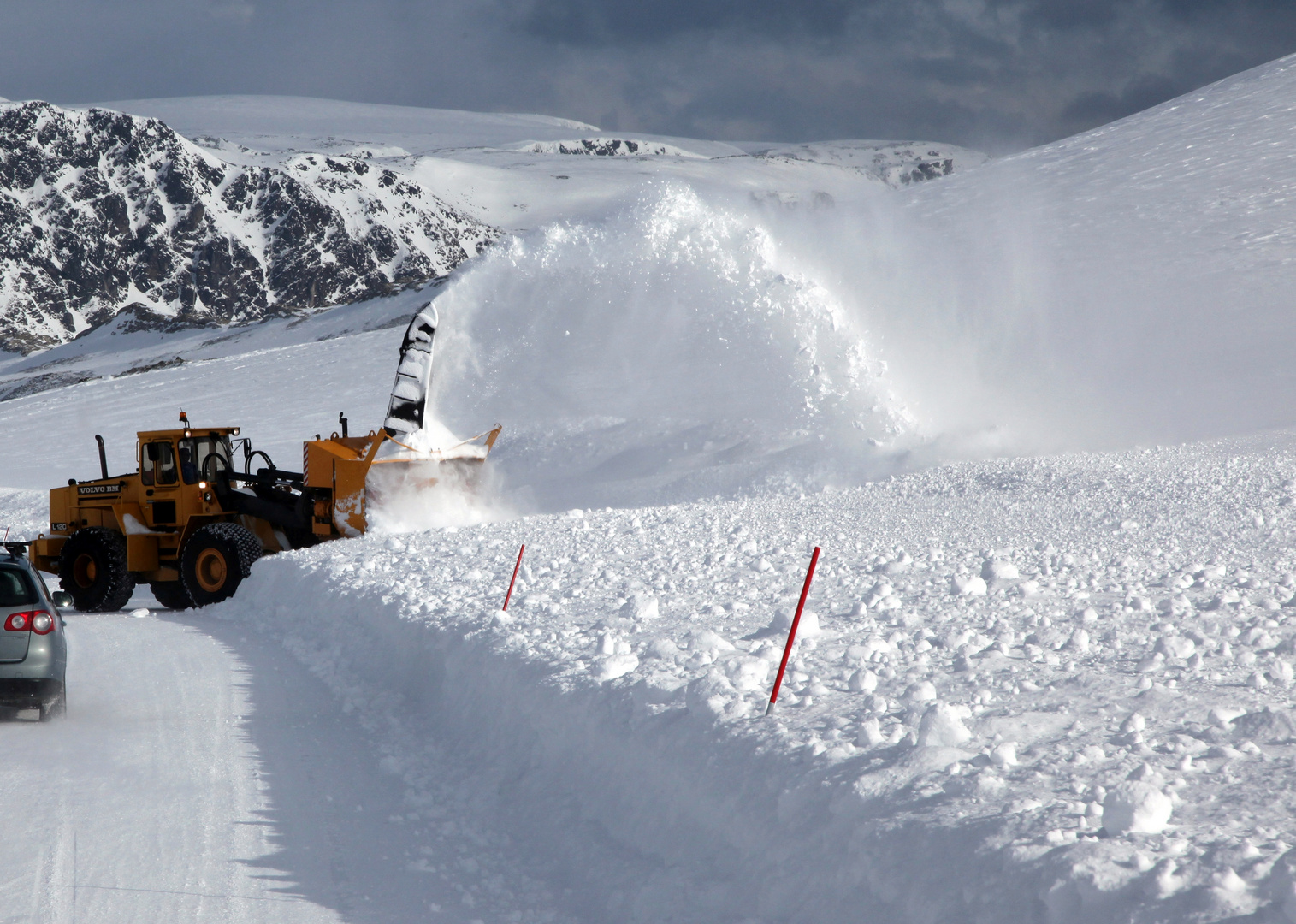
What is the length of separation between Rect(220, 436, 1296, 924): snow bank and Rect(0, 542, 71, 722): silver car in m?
2.06

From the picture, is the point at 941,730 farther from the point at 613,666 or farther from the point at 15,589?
the point at 15,589

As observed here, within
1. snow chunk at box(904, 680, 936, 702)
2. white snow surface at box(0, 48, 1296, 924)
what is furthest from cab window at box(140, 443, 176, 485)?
snow chunk at box(904, 680, 936, 702)

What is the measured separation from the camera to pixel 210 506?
1334 cm

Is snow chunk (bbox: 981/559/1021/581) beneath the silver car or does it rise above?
above

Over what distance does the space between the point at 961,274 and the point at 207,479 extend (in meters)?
21.0

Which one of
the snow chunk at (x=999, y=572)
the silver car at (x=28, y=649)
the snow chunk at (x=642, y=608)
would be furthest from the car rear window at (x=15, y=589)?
the snow chunk at (x=999, y=572)

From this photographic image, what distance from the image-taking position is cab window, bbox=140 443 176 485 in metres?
13.2

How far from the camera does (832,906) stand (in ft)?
12.3

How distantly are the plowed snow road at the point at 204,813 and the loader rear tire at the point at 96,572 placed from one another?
16.4 feet

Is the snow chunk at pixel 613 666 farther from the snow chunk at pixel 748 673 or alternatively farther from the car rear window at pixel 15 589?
the car rear window at pixel 15 589

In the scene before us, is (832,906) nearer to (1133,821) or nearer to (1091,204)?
(1133,821)

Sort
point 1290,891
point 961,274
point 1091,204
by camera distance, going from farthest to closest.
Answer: point 1091,204, point 961,274, point 1290,891

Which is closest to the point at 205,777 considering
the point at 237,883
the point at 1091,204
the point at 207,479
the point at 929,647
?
the point at 237,883

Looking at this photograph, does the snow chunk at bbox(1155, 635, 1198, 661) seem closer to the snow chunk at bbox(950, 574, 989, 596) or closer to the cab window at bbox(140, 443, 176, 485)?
the snow chunk at bbox(950, 574, 989, 596)
